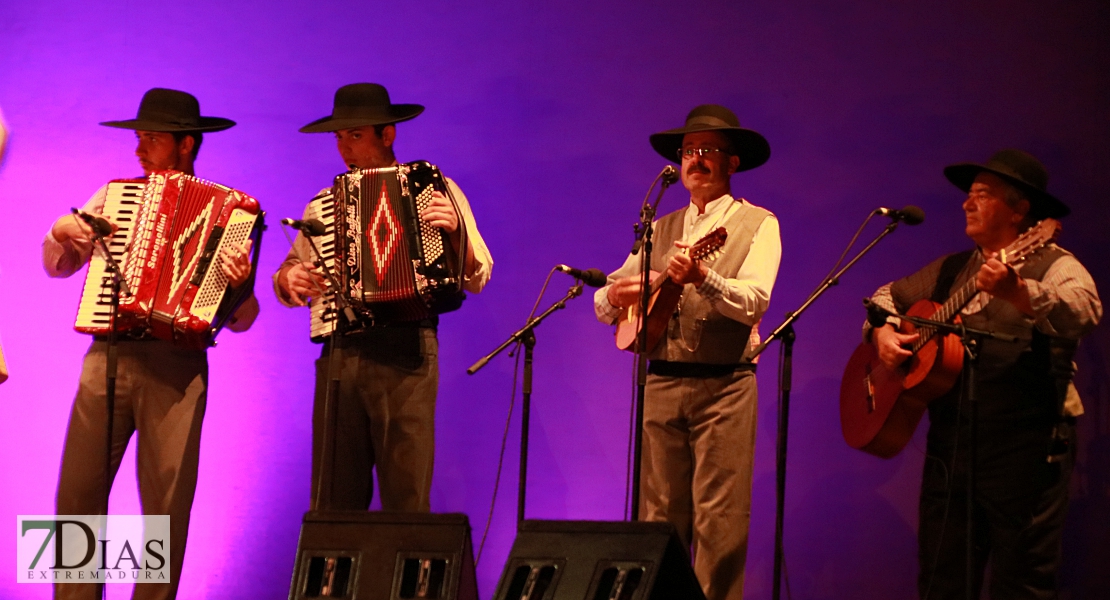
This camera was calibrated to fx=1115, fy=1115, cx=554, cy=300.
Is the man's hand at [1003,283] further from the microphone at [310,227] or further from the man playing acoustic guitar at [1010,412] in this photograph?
the microphone at [310,227]

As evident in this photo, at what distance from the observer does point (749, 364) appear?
409 centimetres

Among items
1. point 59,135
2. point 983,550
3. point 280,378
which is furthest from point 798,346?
point 59,135

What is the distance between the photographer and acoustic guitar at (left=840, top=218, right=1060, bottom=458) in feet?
12.9

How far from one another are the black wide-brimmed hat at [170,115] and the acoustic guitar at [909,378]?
2749 mm

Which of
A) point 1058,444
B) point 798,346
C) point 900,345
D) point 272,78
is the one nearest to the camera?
point 1058,444

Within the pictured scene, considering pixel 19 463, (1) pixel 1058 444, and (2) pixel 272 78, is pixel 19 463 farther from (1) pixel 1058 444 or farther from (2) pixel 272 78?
(1) pixel 1058 444

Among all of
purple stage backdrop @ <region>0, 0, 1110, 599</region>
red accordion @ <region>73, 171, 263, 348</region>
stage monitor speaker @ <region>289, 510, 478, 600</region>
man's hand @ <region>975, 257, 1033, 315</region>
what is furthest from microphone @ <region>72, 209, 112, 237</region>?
man's hand @ <region>975, 257, 1033, 315</region>

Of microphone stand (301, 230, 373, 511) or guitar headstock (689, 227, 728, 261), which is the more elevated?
guitar headstock (689, 227, 728, 261)

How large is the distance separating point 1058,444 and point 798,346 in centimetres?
144

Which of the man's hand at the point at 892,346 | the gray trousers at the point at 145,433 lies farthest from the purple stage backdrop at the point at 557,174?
the gray trousers at the point at 145,433

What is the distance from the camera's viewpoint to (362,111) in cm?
450

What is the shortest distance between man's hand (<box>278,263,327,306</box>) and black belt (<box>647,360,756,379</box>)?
4.25 feet

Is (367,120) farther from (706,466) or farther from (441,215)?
(706,466)

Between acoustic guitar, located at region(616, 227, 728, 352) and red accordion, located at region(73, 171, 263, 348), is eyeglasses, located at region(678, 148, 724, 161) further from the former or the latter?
red accordion, located at region(73, 171, 263, 348)
